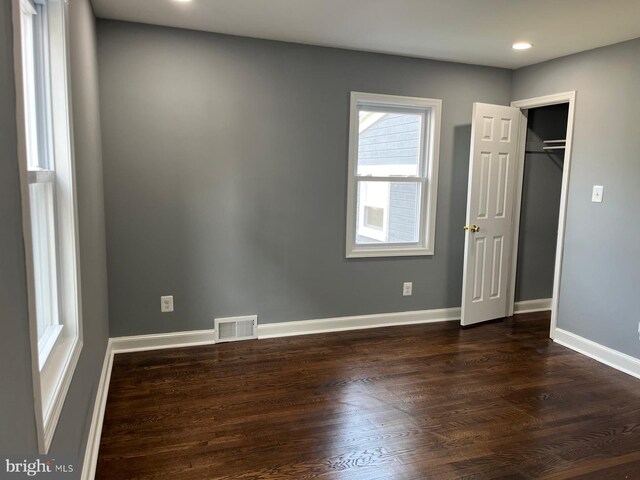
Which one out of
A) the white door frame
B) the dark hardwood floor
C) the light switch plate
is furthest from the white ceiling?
the dark hardwood floor

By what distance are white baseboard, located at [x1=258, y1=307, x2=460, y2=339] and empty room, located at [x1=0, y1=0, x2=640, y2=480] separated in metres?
0.02

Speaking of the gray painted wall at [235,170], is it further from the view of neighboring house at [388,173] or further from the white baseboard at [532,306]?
the white baseboard at [532,306]

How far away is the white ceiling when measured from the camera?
2.77 m

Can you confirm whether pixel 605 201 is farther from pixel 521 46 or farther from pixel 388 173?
pixel 388 173

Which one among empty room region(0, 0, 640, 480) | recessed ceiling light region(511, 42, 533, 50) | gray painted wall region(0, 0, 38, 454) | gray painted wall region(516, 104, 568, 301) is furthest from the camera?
gray painted wall region(516, 104, 568, 301)

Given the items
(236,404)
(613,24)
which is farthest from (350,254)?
(613,24)

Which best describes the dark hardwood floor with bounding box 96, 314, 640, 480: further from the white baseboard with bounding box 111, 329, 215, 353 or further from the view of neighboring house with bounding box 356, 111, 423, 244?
the view of neighboring house with bounding box 356, 111, 423, 244

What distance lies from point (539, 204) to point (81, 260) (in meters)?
4.22

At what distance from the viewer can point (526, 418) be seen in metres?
2.65

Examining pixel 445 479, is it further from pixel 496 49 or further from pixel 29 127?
pixel 496 49

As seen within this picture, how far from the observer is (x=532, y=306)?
4770mm

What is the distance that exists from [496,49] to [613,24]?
0.87 m

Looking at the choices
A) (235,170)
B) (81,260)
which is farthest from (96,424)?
(235,170)

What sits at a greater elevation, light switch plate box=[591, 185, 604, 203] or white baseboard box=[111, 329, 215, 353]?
light switch plate box=[591, 185, 604, 203]
